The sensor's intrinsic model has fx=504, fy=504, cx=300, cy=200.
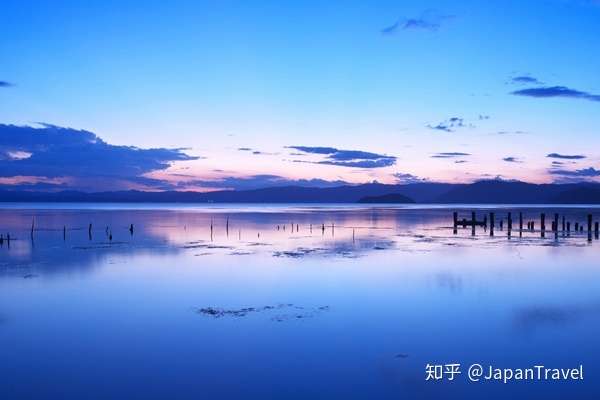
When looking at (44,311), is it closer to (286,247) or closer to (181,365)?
(181,365)

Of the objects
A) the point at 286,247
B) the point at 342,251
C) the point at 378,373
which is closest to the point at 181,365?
the point at 378,373

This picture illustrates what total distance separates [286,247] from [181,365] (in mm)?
26006

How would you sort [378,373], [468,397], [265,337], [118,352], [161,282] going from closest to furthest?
[468,397] < [378,373] < [118,352] < [265,337] < [161,282]

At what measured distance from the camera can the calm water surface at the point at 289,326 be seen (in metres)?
10.2

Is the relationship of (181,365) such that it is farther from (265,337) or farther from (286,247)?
(286,247)

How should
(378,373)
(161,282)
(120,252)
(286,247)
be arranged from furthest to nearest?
(286,247) → (120,252) → (161,282) → (378,373)

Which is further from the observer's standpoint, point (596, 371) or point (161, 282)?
point (161, 282)

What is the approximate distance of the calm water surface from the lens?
10180 millimetres

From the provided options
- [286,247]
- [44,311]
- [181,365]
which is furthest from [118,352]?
[286,247]

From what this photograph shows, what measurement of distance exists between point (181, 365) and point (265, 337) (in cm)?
266

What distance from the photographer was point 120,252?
111 feet

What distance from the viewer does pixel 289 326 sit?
14.4m

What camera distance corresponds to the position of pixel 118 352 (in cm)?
1216

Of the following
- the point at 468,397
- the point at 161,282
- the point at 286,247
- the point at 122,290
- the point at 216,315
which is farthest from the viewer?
the point at 286,247
